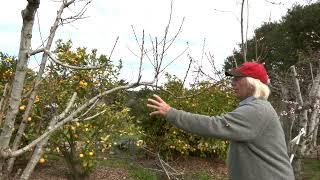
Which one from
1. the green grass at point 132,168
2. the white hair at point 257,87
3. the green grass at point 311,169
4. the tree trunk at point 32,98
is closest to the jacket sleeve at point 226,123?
the white hair at point 257,87

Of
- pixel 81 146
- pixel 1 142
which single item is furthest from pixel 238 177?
pixel 81 146

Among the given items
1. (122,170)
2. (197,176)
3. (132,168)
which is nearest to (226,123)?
(197,176)

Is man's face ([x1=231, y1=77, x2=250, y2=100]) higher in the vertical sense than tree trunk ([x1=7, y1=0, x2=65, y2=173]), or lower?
higher

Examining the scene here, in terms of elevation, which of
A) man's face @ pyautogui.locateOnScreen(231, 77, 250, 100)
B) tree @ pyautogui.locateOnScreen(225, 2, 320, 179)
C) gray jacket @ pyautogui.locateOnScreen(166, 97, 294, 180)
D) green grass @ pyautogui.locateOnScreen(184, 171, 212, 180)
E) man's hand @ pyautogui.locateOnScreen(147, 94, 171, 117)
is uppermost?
tree @ pyautogui.locateOnScreen(225, 2, 320, 179)

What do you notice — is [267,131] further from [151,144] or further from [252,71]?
[151,144]

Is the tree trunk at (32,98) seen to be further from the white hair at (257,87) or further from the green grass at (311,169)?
the green grass at (311,169)

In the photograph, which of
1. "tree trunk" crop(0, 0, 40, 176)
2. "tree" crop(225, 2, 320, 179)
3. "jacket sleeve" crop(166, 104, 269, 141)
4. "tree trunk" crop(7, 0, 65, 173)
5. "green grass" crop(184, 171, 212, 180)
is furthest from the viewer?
"tree" crop(225, 2, 320, 179)

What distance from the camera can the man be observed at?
2961 millimetres

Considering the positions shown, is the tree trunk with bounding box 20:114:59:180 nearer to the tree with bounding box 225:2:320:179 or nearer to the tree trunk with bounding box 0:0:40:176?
the tree trunk with bounding box 0:0:40:176

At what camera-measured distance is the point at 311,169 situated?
40.8ft

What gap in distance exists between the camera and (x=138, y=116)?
496 inches

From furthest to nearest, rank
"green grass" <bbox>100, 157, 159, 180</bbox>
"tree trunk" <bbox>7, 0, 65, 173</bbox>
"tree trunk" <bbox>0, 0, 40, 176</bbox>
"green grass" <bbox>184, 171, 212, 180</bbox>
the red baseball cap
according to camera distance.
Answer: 1. "green grass" <bbox>184, 171, 212, 180</bbox>
2. "green grass" <bbox>100, 157, 159, 180</bbox>
3. the red baseball cap
4. "tree trunk" <bbox>7, 0, 65, 173</bbox>
5. "tree trunk" <bbox>0, 0, 40, 176</bbox>

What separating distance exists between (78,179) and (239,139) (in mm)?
6632

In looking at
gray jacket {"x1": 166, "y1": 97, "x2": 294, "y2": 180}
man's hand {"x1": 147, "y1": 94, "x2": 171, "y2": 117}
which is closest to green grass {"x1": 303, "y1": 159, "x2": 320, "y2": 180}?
gray jacket {"x1": 166, "y1": 97, "x2": 294, "y2": 180}
